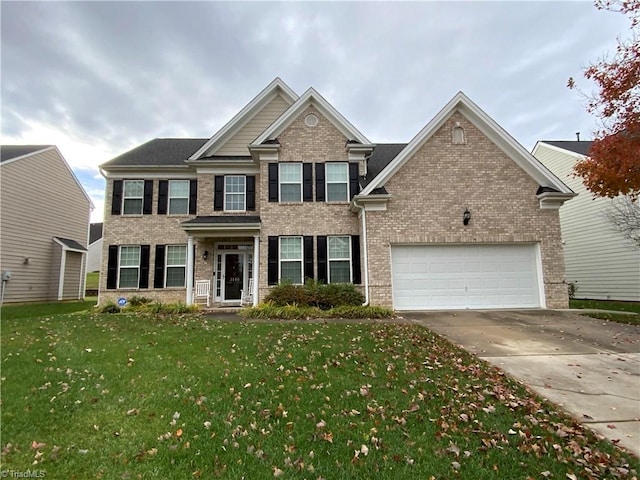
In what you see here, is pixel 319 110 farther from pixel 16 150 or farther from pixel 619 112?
pixel 16 150

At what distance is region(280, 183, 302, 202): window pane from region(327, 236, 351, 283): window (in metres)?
2.05

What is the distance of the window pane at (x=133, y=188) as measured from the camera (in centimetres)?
1499

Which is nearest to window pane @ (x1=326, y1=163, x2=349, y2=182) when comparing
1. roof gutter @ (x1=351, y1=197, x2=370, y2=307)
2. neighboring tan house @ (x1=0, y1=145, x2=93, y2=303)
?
roof gutter @ (x1=351, y1=197, x2=370, y2=307)

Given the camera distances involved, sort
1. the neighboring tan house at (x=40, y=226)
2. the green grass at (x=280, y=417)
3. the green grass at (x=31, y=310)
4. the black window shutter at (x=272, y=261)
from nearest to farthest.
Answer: the green grass at (x=280, y=417) < the green grass at (x=31, y=310) < the black window shutter at (x=272, y=261) < the neighboring tan house at (x=40, y=226)

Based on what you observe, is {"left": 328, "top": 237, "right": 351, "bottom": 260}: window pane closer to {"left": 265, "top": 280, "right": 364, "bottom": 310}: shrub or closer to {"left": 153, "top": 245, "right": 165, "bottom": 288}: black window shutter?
{"left": 265, "top": 280, "right": 364, "bottom": 310}: shrub

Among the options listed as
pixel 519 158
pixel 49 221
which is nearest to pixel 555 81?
pixel 519 158

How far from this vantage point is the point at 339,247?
13.4 meters

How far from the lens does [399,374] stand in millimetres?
4977

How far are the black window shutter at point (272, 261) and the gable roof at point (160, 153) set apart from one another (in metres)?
5.40

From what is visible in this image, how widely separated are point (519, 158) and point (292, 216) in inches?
336

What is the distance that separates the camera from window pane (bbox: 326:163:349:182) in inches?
543

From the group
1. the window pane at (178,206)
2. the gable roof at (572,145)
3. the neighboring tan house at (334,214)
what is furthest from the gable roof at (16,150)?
the gable roof at (572,145)

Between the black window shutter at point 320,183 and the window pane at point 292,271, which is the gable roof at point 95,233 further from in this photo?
the black window shutter at point 320,183

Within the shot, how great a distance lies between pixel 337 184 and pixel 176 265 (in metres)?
7.45
